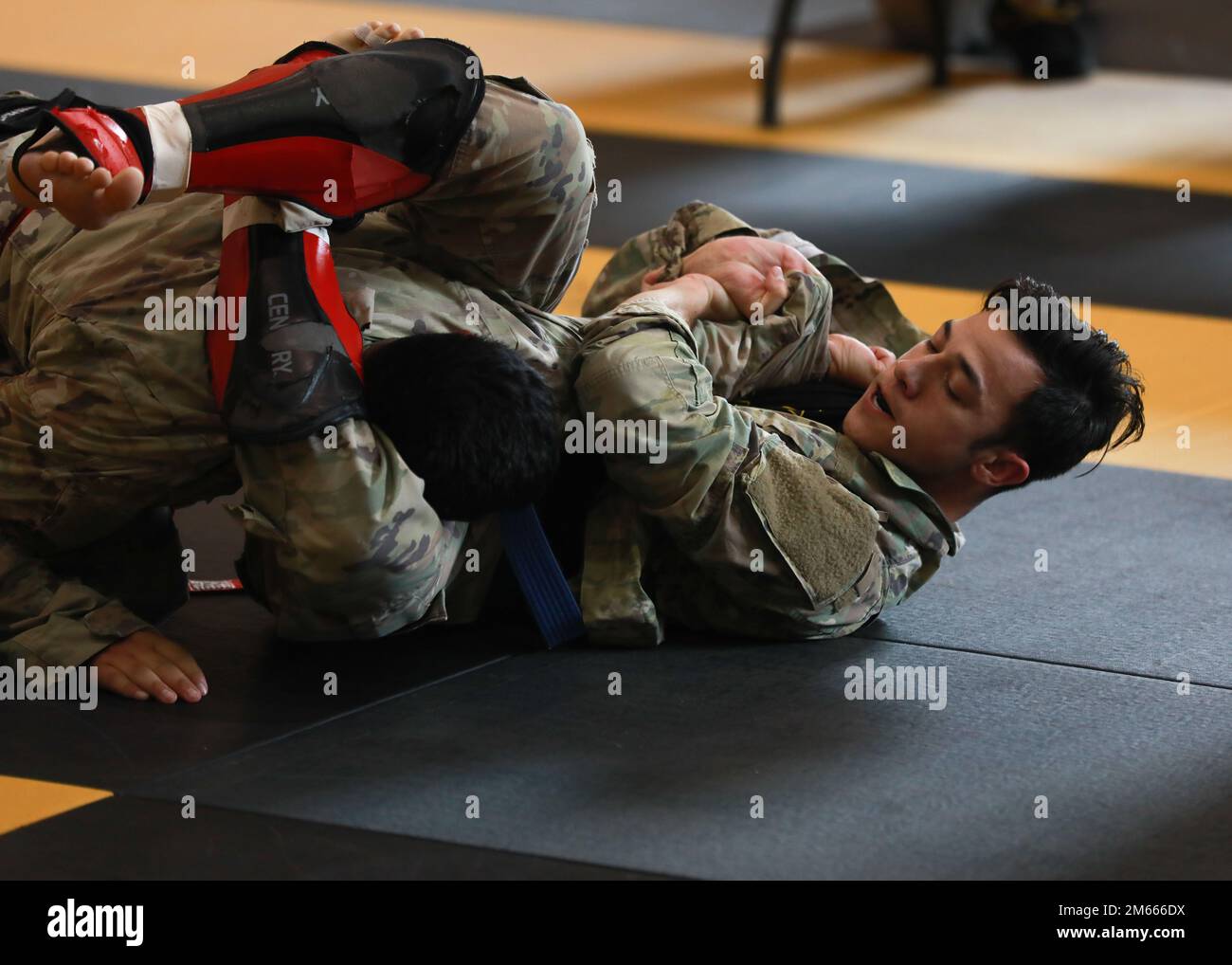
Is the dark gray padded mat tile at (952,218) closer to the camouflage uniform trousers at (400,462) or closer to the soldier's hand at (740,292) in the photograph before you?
the soldier's hand at (740,292)

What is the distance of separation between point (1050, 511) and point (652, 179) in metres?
2.77

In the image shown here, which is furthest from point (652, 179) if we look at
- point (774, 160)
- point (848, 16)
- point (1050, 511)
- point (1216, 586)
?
point (848, 16)

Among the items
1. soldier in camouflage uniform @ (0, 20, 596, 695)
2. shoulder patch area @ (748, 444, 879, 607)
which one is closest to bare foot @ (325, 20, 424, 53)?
soldier in camouflage uniform @ (0, 20, 596, 695)

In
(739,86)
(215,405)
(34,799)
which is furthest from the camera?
(739,86)

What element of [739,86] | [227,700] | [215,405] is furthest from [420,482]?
[739,86]

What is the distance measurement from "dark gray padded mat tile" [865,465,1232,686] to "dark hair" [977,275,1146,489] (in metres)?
0.31

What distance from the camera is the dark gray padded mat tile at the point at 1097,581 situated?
2.83m

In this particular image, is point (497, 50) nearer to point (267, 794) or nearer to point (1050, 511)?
point (1050, 511)

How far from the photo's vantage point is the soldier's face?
2727 mm

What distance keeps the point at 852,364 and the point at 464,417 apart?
98cm

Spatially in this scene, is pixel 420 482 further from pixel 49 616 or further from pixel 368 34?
pixel 368 34

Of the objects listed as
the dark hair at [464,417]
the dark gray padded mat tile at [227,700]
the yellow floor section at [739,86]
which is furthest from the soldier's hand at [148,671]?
the yellow floor section at [739,86]

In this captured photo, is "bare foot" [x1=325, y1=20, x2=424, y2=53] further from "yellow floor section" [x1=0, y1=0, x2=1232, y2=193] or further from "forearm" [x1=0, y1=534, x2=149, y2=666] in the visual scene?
"yellow floor section" [x1=0, y1=0, x2=1232, y2=193]

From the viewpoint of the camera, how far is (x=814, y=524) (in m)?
2.64
